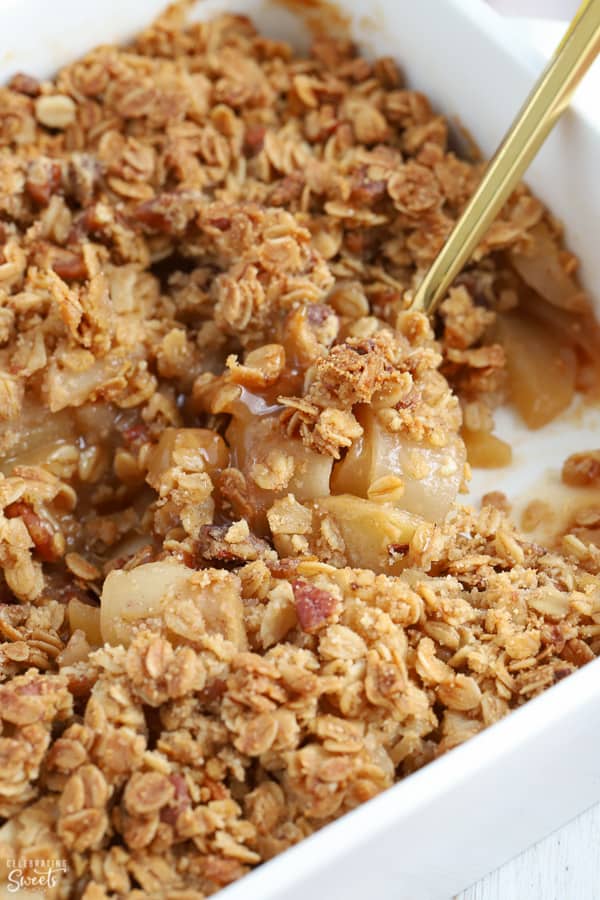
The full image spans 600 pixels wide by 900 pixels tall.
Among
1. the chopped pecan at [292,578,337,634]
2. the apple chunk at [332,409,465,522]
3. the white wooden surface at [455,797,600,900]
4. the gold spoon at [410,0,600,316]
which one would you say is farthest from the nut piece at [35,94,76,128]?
the white wooden surface at [455,797,600,900]

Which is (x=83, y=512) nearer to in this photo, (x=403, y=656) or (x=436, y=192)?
(x=403, y=656)

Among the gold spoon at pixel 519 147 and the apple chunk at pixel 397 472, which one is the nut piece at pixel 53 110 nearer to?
the gold spoon at pixel 519 147

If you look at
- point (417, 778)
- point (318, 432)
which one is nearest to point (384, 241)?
point (318, 432)

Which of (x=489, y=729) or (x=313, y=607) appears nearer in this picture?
(x=489, y=729)

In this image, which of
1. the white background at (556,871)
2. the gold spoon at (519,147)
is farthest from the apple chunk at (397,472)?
the white background at (556,871)

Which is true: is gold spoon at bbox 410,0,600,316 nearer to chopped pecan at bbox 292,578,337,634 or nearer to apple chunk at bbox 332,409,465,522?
apple chunk at bbox 332,409,465,522

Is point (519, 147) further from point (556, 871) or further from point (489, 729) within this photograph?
point (556, 871)

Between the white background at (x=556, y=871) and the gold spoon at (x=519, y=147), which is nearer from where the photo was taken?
the white background at (x=556, y=871)

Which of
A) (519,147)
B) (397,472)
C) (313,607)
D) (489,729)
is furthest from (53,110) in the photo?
(489,729)
